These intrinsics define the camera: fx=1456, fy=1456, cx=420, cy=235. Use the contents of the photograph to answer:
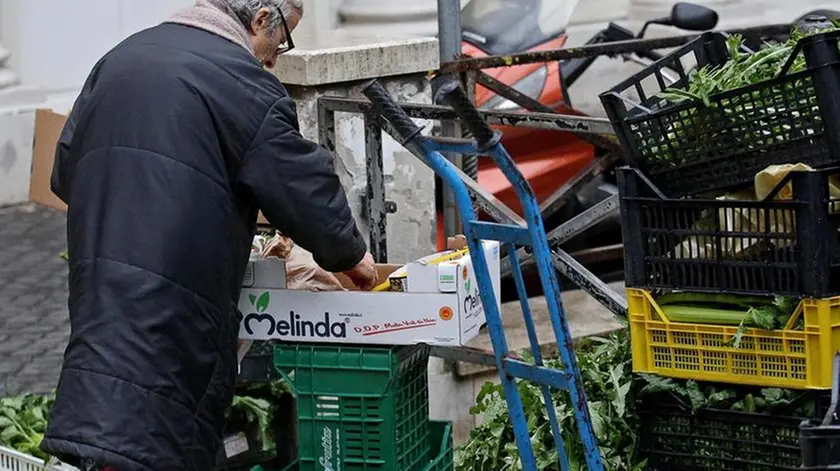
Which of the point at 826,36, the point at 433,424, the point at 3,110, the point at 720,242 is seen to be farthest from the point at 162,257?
the point at 3,110

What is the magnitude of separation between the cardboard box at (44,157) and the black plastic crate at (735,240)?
4806 mm

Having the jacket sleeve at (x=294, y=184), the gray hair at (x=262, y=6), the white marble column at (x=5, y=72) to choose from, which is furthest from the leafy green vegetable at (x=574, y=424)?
the white marble column at (x=5, y=72)

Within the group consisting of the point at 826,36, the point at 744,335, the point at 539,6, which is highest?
the point at 539,6

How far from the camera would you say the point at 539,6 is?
27.4ft

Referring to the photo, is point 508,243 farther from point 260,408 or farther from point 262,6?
point 260,408

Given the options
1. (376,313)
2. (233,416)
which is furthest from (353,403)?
(233,416)

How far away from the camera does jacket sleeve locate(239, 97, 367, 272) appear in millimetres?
3680

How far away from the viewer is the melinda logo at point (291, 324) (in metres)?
4.05

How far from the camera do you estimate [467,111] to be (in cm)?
351

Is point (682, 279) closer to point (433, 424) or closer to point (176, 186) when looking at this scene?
point (433, 424)

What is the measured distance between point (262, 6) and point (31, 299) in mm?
3610

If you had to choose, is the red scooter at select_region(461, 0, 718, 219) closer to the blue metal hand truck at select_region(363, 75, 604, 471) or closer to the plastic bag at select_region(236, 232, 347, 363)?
the plastic bag at select_region(236, 232, 347, 363)

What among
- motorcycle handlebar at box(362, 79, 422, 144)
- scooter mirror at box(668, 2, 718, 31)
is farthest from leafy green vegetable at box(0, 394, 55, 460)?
scooter mirror at box(668, 2, 718, 31)

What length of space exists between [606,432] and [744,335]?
2.64 ft
